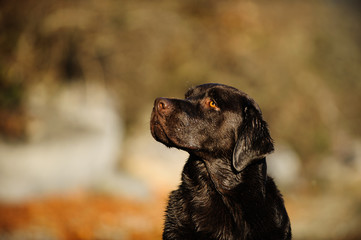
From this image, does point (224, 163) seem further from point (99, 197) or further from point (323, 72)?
point (323, 72)

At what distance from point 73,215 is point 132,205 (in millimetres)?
1548

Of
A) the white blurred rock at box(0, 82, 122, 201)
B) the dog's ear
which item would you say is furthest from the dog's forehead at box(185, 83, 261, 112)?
the white blurred rock at box(0, 82, 122, 201)

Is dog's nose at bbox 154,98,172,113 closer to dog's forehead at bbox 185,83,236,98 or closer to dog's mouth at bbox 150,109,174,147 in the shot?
dog's mouth at bbox 150,109,174,147

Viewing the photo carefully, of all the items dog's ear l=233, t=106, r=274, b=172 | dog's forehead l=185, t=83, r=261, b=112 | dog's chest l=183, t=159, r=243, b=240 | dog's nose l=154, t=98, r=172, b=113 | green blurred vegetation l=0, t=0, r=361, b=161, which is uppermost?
green blurred vegetation l=0, t=0, r=361, b=161

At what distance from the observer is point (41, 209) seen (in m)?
6.76

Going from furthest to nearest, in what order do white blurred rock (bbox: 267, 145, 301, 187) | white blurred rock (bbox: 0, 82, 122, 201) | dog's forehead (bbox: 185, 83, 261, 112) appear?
1. white blurred rock (bbox: 267, 145, 301, 187)
2. white blurred rock (bbox: 0, 82, 122, 201)
3. dog's forehead (bbox: 185, 83, 261, 112)

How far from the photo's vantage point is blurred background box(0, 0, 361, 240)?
714cm

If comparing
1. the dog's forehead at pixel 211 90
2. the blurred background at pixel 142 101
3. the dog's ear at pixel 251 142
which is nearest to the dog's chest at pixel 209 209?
the dog's ear at pixel 251 142

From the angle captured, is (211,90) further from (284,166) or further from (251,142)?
(284,166)

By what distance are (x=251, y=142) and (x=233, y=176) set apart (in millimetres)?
386

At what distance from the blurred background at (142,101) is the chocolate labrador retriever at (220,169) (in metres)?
3.46

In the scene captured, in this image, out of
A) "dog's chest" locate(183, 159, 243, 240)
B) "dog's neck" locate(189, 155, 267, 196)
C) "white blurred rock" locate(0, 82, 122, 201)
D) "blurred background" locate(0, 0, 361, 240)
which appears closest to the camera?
"dog's chest" locate(183, 159, 243, 240)

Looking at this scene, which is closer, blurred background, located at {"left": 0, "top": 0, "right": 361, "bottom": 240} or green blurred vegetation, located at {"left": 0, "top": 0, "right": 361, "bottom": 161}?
blurred background, located at {"left": 0, "top": 0, "right": 361, "bottom": 240}

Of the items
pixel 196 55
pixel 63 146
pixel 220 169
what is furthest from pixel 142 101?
pixel 220 169
